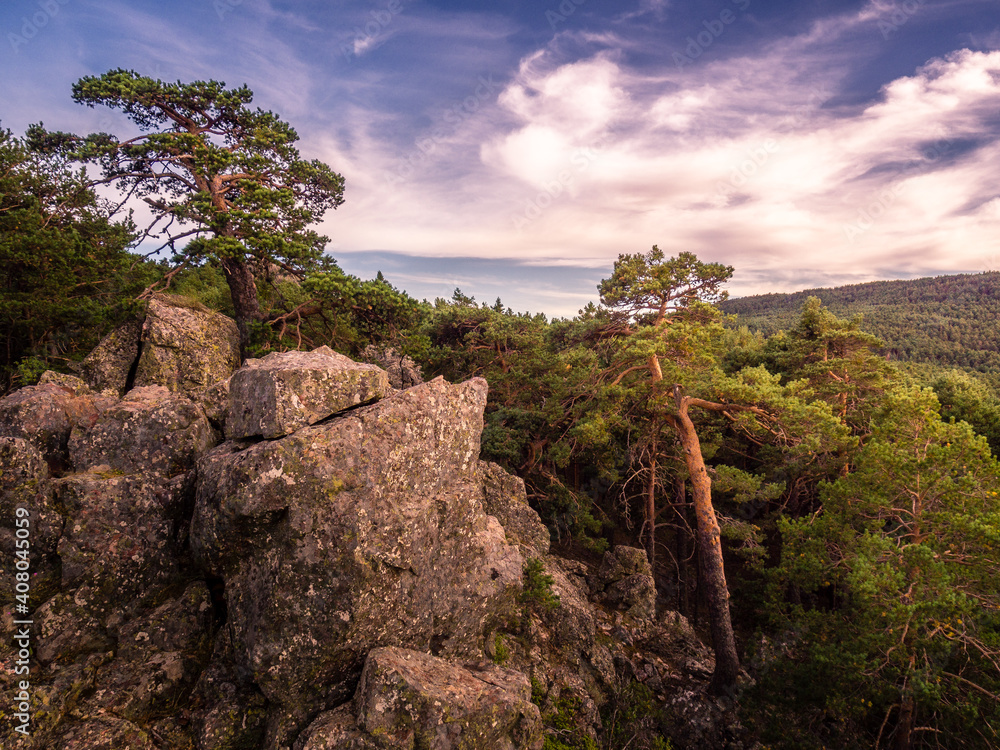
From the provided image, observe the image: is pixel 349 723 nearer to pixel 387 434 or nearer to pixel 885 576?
pixel 387 434

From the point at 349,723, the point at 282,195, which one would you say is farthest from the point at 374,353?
the point at 349,723

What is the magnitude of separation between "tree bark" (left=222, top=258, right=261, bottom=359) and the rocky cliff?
490 cm

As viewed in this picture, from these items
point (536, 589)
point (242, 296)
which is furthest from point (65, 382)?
point (536, 589)

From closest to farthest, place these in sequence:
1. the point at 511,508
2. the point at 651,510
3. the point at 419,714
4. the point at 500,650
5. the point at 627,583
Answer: the point at 419,714, the point at 500,650, the point at 511,508, the point at 627,583, the point at 651,510

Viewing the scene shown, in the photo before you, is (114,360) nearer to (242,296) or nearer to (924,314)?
(242,296)

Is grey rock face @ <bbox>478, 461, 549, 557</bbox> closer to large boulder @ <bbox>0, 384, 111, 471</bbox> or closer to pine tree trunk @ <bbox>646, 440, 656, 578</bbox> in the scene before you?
pine tree trunk @ <bbox>646, 440, 656, 578</bbox>

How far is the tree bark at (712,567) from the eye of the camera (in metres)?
13.2

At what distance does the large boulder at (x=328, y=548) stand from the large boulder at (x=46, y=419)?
298 cm

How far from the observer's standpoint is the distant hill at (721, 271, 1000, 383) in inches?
3708

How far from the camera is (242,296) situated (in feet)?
47.3

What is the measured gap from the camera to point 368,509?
295 inches

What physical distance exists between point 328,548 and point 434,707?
10.4ft

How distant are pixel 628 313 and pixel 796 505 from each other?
517 inches

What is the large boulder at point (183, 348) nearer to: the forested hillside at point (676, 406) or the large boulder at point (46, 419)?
the forested hillside at point (676, 406)
